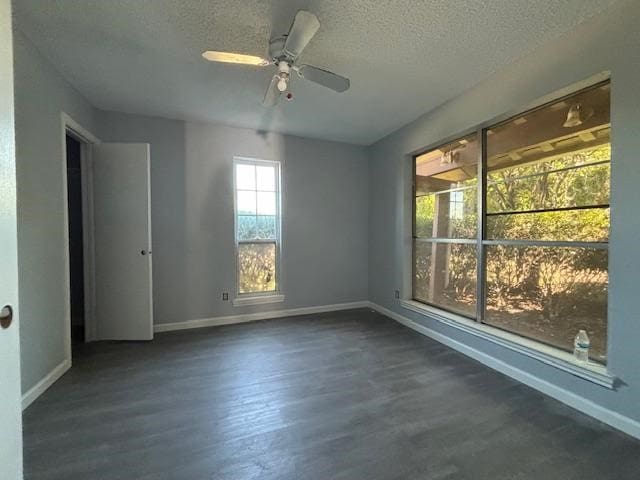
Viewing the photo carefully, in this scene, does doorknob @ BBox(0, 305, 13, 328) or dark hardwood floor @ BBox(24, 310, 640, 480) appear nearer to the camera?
doorknob @ BBox(0, 305, 13, 328)

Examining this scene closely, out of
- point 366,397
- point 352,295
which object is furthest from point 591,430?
point 352,295

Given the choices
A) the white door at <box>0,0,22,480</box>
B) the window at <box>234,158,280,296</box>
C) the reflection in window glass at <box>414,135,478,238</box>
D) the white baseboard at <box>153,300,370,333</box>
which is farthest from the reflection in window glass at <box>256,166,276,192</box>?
the white door at <box>0,0,22,480</box>

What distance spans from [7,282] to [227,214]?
Result: 2.92 meters

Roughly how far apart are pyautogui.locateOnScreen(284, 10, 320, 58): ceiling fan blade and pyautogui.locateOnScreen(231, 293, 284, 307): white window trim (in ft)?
9.64

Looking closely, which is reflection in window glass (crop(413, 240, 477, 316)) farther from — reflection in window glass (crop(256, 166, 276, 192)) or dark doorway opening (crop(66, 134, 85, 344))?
dark doorway opening (crop(66, 134, 85, 344))

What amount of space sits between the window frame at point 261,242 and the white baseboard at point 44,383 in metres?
1.72

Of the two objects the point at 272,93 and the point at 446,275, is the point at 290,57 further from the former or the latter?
the point at 446,275

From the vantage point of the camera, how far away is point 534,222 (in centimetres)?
236

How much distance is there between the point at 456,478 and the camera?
1390mm

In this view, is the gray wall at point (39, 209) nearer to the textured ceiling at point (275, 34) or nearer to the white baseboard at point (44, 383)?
the white baseboard at point (44, 383)

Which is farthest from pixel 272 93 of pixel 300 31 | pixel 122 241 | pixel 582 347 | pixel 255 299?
pixel 582 347

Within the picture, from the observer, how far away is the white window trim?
12.4 ft

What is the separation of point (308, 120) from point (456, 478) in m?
3.46

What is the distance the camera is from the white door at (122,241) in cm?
304
